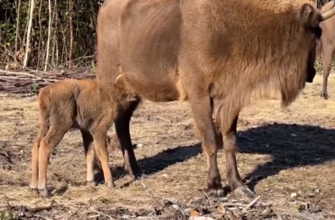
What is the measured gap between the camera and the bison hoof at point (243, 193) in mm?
6945

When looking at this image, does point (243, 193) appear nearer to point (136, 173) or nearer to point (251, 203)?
point (251, 203)

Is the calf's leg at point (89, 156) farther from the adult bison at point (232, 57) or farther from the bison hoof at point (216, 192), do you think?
the bison hoof at point (216, 192)

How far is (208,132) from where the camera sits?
723 centimetres

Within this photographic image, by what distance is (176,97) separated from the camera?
761 centimetres

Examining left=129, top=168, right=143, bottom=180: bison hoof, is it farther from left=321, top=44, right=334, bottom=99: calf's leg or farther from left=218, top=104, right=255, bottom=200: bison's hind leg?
left=321, top=44, right=334, bottom=99: calf's leg

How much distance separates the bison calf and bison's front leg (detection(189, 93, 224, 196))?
81cm

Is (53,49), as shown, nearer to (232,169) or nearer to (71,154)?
(71,154)

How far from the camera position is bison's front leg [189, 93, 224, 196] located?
7.13 m

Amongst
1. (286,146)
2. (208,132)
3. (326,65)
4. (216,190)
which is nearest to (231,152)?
(208,132)

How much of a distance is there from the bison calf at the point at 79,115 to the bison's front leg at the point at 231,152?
3.36ft

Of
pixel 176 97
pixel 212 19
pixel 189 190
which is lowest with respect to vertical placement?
pixel 189 190

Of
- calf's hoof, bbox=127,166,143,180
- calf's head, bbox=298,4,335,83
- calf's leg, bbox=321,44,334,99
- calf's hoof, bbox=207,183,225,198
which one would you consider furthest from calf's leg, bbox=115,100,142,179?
calf's leg, bbox=321,44,334,99

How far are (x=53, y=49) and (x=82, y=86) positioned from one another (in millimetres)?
9120

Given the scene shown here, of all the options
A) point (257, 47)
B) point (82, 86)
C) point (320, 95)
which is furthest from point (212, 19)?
point (320, 95)
